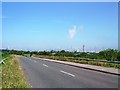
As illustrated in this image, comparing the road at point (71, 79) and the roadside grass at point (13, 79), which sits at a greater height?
the roadside grass at point (13, 79)

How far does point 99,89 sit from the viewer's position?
12.9 m

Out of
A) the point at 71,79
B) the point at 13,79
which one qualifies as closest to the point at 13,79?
the point at 13,79

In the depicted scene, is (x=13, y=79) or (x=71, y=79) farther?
(x=71, y=79)

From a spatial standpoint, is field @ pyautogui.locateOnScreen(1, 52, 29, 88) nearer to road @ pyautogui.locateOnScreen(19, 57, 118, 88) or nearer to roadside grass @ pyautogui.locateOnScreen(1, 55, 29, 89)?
roadside grass @ pyautogui.locateOnScreen(1, 55, 29, 89)

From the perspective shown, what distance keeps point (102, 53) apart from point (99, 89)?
55518mm

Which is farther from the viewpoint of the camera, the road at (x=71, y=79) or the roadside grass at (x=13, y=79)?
the road at (x=71, y=79)

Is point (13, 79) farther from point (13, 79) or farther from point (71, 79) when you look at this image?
point (71, 79)

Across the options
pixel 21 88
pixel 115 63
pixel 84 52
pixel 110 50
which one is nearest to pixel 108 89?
pixel 21 88

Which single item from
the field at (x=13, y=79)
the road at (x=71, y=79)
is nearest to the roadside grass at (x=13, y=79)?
the field at (x=13, y=79)

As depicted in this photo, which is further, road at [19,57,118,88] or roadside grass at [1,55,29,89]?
road at [19,57,118,88]

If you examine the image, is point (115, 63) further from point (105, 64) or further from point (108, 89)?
point (108, 89)

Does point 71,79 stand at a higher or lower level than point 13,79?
lower

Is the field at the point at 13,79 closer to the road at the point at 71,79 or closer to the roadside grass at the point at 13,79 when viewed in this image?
the roadside grass at the point at 13,79

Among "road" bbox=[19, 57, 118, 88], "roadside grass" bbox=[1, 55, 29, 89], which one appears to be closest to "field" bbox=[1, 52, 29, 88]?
"roadside grass" bbox=[1, 55, 29, 89]
